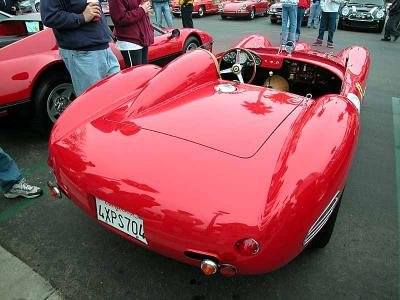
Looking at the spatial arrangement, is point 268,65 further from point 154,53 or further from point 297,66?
point 154,53

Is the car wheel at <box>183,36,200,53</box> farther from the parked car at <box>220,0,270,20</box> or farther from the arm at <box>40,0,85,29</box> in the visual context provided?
the parked car at <box>220,0,270,20</box>

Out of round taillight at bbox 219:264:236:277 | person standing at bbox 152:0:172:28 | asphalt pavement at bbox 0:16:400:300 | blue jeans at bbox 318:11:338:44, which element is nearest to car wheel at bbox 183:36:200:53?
person standing at bbox 152:0:172:28

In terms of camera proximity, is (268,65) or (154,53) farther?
(154,53)

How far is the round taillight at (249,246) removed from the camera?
1.37 metres

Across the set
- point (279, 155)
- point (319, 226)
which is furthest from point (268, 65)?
point (319, 226)

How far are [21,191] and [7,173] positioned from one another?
189 millimetres

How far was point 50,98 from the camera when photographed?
3.46 meters

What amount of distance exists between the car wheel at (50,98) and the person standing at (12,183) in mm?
926

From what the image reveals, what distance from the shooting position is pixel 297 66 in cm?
318

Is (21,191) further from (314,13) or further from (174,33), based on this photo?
(314,13)

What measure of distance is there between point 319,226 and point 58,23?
8.25 ft

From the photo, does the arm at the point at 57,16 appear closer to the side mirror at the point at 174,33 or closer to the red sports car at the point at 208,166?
the red sports car at the point at 208,166

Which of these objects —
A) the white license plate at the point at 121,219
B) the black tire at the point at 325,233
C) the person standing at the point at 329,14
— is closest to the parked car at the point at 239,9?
the person standing at the point at 329,14

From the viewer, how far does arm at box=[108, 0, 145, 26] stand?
3547 millimetres
